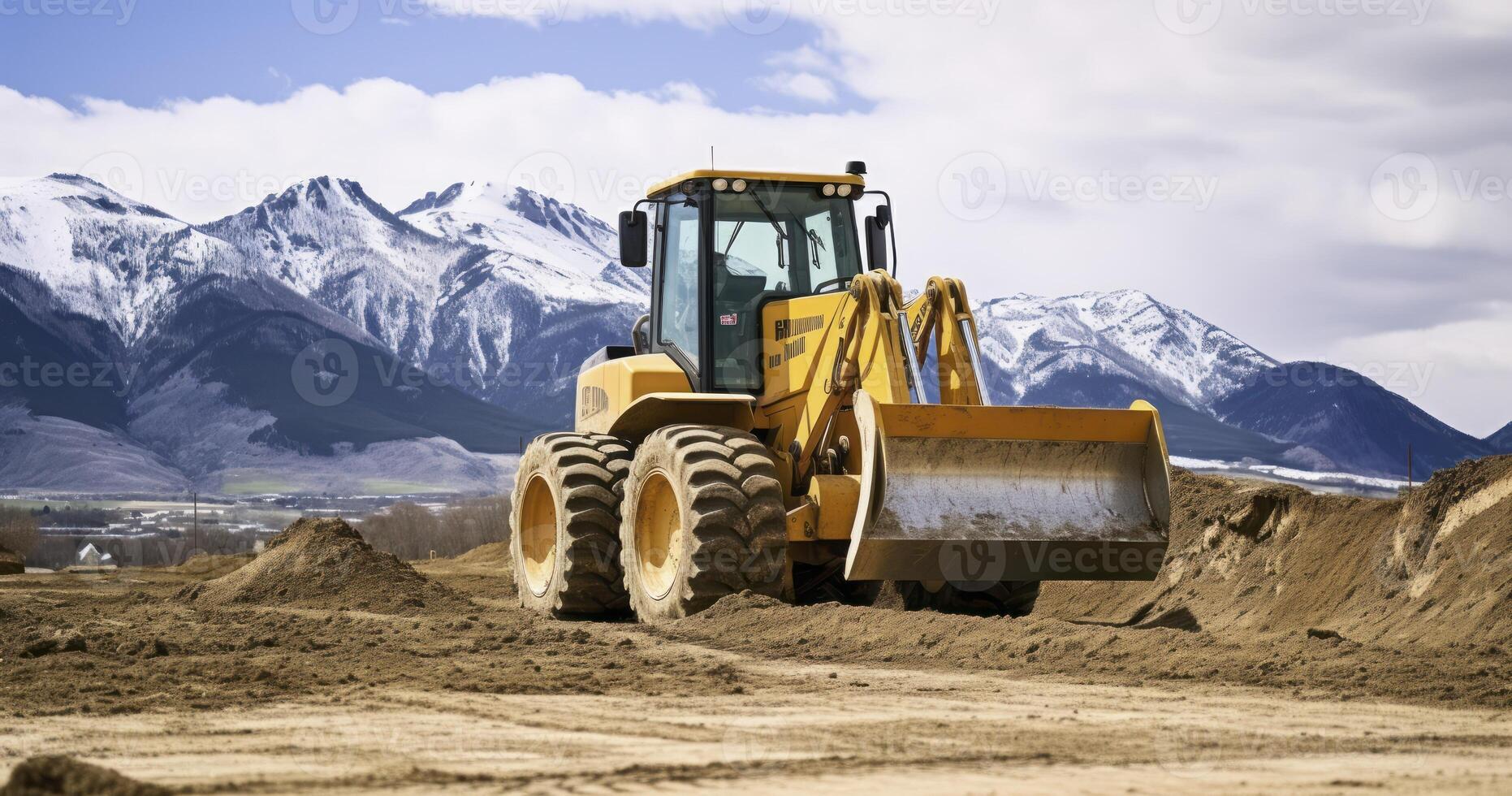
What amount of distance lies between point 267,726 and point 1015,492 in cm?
561

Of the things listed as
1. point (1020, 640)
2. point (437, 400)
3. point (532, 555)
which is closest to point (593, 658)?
point (1020, 640)

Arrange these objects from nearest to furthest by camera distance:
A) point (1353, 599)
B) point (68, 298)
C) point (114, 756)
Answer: point (114, 756), point (1353, 599), point (68, 298)

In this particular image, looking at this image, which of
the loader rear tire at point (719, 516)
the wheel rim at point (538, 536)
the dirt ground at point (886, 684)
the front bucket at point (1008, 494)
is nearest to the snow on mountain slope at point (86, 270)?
the wheel rim at point (538, 536)

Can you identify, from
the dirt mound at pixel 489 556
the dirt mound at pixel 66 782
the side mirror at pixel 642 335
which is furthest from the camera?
the dirt mound at pixel 489 556

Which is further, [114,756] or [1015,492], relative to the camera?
[1015,492]

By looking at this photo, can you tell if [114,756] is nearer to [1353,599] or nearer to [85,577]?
[1353,599]

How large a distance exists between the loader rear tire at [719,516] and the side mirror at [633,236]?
183 centimetres

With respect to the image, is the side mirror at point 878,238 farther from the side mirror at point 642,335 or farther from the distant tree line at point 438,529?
the distant tree line at point 438,529

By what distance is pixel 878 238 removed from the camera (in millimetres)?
13664

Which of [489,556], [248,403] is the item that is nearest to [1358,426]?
[248,403]

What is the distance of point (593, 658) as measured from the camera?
1049cm

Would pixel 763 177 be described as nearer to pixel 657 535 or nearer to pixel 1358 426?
pixel 657 535

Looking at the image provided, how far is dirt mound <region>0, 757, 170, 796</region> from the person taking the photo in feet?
17.2

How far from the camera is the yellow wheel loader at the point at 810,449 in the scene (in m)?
11.1
